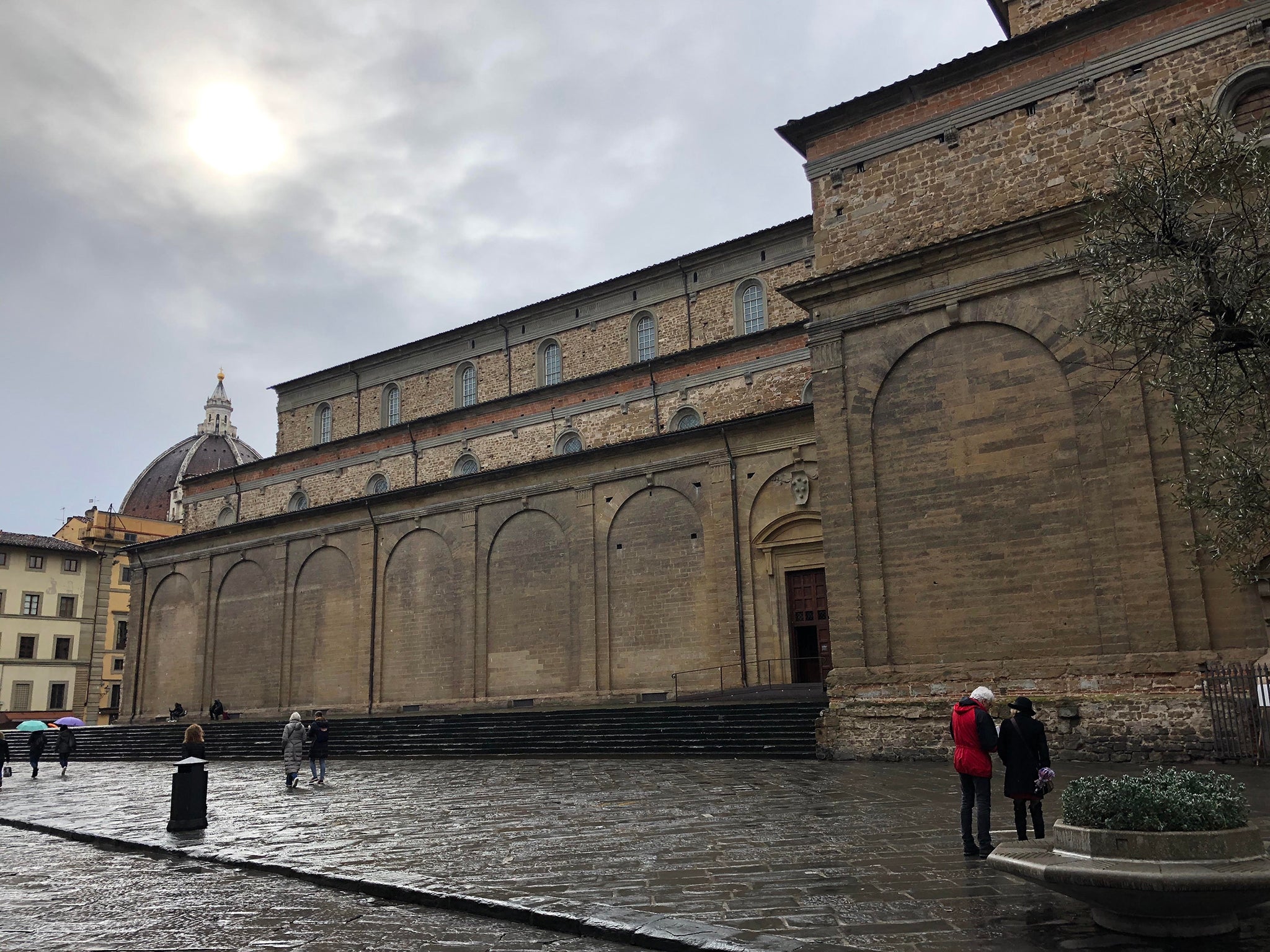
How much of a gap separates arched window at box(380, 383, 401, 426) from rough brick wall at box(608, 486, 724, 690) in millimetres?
16088

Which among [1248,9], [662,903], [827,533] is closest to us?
[662,903]

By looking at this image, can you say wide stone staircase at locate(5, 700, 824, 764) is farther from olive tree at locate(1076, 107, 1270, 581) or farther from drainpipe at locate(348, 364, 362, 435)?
drainpipe at locate(348, 364, 362, 435)

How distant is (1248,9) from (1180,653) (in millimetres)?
9944

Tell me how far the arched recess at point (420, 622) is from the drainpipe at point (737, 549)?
9.57m

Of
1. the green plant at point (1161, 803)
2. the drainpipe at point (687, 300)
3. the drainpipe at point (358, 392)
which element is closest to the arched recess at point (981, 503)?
the green plant at point (1161, 803)

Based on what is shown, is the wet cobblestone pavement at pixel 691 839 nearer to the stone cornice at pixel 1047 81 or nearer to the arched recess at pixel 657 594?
the arched recess at pixel 657 594

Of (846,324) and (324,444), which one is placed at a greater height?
(324,444)

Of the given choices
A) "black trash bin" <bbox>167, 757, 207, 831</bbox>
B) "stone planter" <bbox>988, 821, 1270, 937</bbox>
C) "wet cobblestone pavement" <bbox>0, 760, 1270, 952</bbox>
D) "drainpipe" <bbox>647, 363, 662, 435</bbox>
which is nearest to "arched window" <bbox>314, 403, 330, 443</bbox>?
"drainpipe" <bbox>647, 363, 662, 435</bbox>

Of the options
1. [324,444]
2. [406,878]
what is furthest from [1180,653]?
[324,444]

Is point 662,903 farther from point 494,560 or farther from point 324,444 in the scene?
point 324,444

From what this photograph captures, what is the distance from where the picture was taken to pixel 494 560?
2867 centimetres

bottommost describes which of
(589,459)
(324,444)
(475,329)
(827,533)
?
(827,533)

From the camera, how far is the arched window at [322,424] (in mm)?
41500

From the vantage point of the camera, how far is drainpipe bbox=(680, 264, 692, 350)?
3116cm
